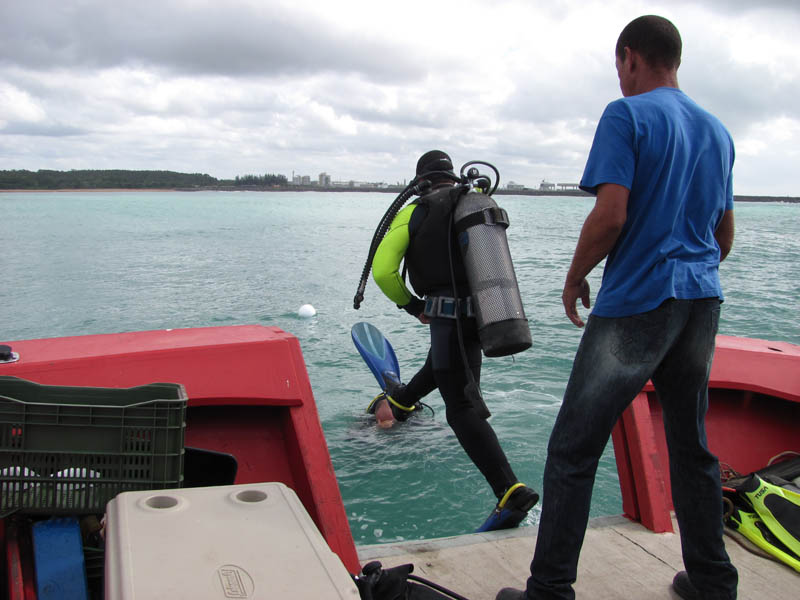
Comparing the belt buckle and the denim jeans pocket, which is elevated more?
the denim jeans pocket

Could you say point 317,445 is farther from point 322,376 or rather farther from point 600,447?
point 322,376

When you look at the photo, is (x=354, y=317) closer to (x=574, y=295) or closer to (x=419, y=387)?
(x=419, y=387)

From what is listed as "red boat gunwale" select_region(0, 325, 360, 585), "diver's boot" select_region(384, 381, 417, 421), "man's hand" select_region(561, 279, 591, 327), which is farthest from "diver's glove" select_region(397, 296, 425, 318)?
"diver's boot" select_region(384, 381, 417, 421)

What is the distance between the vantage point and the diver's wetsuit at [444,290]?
360cm

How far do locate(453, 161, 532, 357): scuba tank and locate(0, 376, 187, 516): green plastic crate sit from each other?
1611mm

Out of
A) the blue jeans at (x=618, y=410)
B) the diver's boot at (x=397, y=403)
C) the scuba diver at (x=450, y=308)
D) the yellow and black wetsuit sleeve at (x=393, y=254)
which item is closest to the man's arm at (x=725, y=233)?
the blue jeans at (x=618, y=410)

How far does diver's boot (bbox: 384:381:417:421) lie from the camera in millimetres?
5781

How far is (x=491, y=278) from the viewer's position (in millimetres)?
3328

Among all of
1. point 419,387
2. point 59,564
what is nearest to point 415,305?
point 419,387

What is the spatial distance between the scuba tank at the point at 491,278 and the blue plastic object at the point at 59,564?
1.92m

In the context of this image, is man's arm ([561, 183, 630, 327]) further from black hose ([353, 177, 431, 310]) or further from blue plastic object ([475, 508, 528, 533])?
black hose ([353, 177, 431, 310])

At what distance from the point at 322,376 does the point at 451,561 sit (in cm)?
690

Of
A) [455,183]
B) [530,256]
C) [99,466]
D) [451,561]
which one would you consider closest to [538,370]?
[455,183]

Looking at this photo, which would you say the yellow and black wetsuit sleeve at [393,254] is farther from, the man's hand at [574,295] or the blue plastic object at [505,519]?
the man's hand at [574,295]
